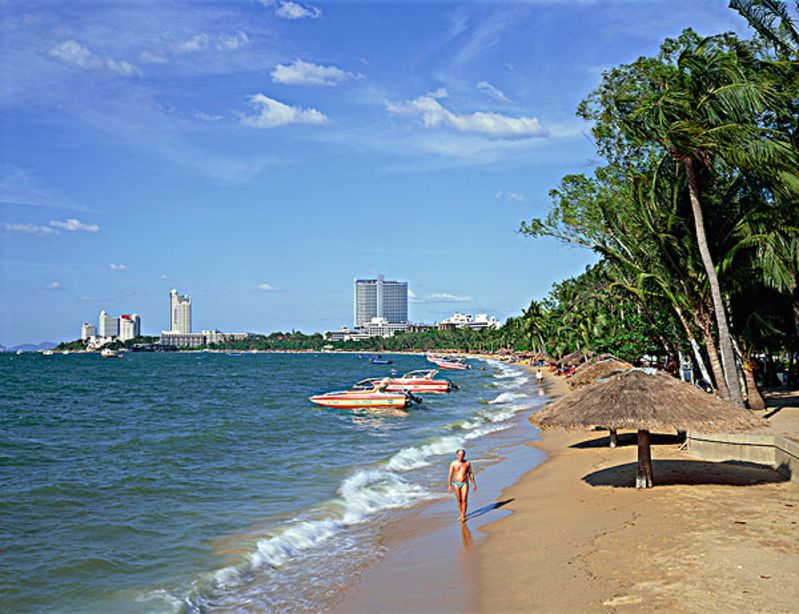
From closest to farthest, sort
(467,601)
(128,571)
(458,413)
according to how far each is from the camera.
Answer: (467,601)
(128,571)
(458,413)

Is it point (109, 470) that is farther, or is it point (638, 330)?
point (638, 330)

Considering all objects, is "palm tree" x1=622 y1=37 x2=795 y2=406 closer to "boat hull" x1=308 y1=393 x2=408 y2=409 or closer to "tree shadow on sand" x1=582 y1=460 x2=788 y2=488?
"tree shadow on sand" x1=582 y1=460 x2=788 y2=488

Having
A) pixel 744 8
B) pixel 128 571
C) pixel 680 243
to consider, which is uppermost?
pixel 744 8

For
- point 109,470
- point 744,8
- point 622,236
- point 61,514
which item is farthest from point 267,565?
point 622,236

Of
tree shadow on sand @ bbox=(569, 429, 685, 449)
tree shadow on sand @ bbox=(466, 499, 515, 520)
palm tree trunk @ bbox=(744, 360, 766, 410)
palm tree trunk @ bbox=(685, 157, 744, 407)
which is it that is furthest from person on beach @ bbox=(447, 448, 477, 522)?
palm tree trunk @ bbox=(744, 360, 766, 410)

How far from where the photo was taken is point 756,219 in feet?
57.5

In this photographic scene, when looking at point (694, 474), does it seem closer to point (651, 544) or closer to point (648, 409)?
point (648, 409)

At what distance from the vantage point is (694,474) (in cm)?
1320

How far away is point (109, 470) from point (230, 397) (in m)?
26.7

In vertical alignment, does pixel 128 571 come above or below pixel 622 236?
below

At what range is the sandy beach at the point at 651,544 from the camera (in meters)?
7.46

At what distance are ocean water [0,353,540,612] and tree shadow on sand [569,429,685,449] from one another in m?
3.25

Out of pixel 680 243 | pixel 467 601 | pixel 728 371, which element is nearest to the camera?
pixel 467 601

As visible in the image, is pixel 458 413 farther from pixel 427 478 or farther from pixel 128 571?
pixel 128 571
